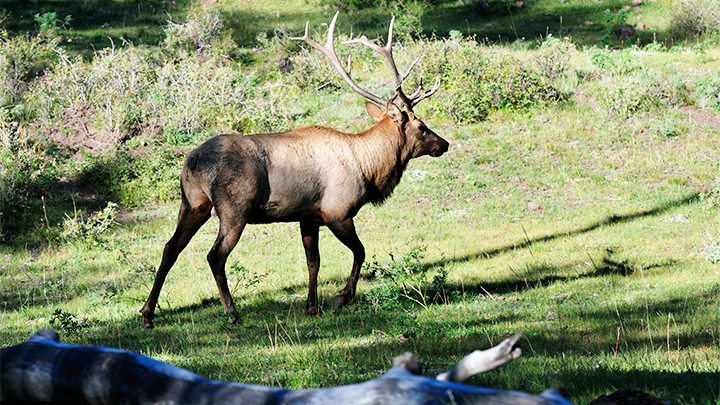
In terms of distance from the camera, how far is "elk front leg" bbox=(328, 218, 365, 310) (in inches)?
303

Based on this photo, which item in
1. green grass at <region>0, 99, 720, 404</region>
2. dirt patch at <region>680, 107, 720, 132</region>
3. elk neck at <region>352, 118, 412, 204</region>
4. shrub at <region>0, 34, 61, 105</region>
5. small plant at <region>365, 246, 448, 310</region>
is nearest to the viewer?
green grass at <region>0, 99, 720, 404</region>

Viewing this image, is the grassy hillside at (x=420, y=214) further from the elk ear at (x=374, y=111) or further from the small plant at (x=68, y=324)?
the elk ear at (x=374, y=111)

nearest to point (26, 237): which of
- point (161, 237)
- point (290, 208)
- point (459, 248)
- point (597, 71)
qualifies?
point (161, 237)

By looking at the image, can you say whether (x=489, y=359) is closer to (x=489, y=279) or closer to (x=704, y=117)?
(x=489, y=279)

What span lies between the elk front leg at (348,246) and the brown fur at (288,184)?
0.01 m

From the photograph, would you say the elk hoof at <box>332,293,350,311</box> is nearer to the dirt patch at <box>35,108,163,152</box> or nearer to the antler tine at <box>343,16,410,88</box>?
the antler tine at <box>343,16,410,88</box>

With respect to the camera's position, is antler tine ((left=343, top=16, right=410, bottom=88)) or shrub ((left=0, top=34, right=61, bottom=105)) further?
shrub ((left=0, top=34, right=61, bottom=105))

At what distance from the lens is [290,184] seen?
24.3 feet

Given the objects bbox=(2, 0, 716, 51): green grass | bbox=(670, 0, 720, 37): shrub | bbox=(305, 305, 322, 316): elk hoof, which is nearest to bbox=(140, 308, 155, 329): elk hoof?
bbox=(305, 305, 322, 316): elk hoof

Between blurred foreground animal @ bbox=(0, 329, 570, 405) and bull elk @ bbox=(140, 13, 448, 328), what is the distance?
3977mm

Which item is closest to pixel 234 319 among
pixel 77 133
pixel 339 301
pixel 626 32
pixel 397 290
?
pixel 339 301

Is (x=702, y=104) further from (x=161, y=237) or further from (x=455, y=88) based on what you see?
(x=161, y=237)

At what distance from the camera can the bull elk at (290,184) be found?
23.2 feet

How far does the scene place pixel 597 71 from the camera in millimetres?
16625
